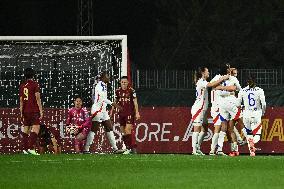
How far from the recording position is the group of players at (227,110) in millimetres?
25125

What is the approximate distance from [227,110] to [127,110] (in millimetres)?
2400

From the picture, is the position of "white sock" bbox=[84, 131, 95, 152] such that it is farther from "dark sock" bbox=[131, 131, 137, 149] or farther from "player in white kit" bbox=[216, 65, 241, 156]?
"player in white kit" bbox=[216, 65, 241, 156]

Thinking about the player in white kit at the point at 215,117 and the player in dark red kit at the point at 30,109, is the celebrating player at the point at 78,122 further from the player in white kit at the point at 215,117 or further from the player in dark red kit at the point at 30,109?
the player in white kit at the point at 215,117

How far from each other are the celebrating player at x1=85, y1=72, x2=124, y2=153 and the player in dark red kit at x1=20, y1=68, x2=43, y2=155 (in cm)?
158

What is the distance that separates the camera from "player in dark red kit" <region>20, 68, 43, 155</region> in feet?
80.9

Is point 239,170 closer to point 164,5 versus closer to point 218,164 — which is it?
point 218,164

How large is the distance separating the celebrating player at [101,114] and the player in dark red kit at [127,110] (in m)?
0.32

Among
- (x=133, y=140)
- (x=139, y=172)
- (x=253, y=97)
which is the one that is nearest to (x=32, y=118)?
(x=133, y=140)

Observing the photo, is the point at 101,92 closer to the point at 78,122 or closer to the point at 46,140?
the point at 78,122

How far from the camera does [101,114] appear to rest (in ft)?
84.9

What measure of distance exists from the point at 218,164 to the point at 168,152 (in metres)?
8.39

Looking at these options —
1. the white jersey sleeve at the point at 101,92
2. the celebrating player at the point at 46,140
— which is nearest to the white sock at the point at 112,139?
the white jersey sleeve at the point at 101,92

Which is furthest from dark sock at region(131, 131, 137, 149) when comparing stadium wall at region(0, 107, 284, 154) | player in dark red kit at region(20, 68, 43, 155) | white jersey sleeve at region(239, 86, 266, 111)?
white jersey sleeve at region(239, 86, 266, 111)

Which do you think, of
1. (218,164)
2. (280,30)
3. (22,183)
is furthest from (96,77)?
(280,30)
